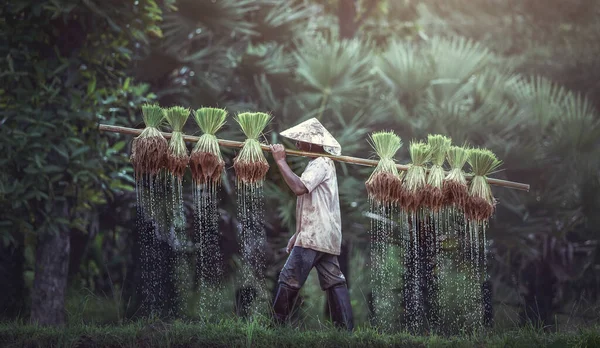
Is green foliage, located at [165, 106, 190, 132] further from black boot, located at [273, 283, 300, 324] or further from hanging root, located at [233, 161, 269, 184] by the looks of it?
black boot, located at [273, 283, 300, 324]

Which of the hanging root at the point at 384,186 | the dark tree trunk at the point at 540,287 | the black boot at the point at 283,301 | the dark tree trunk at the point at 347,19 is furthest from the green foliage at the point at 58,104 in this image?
the dark tree trunk at the point at 540,287

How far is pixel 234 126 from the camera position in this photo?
9.85 m

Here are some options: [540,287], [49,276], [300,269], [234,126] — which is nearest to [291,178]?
[300,269]

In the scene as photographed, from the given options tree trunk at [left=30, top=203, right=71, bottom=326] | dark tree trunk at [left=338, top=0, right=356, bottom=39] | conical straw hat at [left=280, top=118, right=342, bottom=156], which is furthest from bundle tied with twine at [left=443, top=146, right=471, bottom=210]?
dark tree trunk at [left=338, top=0, right=356, bottom=39]

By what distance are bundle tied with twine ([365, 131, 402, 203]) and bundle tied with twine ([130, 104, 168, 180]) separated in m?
1.55

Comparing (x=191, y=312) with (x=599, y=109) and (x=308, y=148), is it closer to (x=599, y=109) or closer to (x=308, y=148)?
(x=308, y=148)

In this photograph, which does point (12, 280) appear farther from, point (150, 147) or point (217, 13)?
point (150, 147)

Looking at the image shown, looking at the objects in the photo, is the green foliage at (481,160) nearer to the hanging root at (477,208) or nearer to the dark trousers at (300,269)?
the hanging root at (477,208)

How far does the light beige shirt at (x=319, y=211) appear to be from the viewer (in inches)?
250

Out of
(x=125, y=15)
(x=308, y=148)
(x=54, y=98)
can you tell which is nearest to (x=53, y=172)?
(x=54, y=98)

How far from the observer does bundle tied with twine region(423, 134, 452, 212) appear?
6746 mm

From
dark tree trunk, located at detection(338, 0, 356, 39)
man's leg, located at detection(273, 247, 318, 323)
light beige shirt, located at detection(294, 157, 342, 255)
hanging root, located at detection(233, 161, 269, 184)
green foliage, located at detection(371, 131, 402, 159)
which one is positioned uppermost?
dark tree trunk, located at detection(338, 0, 356, 39)

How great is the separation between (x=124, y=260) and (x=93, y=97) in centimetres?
304

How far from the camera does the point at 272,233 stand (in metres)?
11.4
